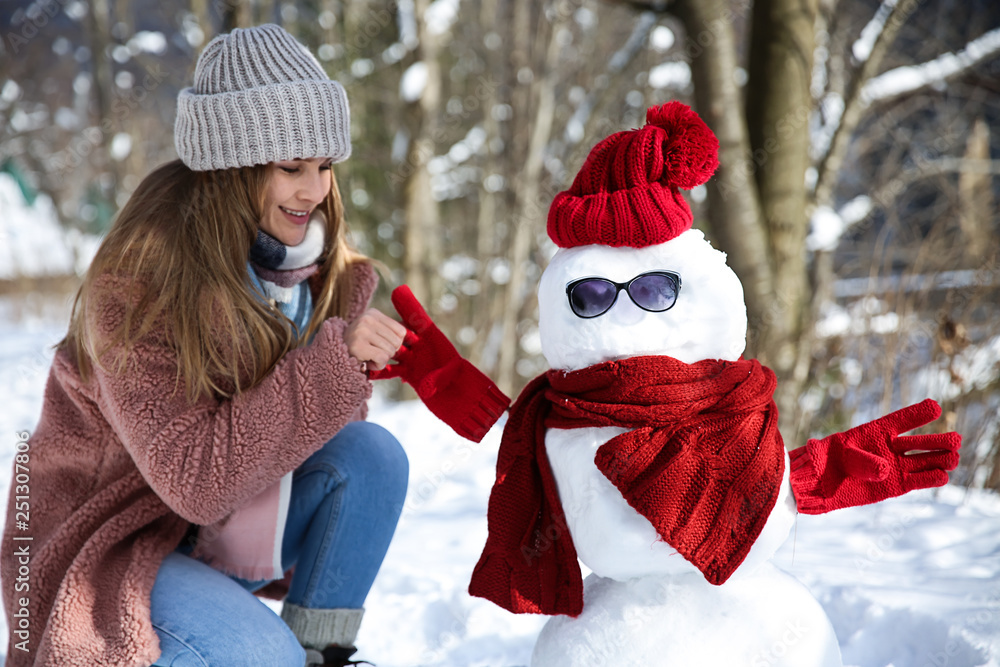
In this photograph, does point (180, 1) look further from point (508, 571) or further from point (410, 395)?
point (508, 571)

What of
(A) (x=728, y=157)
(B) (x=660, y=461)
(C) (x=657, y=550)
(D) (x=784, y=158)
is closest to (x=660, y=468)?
(B) (x=660, y=461)

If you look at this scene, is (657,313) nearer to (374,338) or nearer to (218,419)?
(374,338)

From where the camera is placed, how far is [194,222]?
1.45 meters

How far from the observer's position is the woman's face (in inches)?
59.1

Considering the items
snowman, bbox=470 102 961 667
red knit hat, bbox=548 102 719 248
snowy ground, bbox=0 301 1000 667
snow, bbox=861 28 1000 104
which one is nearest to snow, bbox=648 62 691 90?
snow, bbox=861 28 1000 104

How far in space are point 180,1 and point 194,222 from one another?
30.3 feet

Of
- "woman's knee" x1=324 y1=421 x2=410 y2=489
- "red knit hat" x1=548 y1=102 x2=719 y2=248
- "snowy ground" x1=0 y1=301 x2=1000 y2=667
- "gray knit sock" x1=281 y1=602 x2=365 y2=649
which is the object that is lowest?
"snowy ground" x1=0 y1=301 x2=1000 y2=667

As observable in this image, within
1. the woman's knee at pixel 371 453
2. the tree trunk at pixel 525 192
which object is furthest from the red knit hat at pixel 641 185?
the tree trunk at pixel 525 192

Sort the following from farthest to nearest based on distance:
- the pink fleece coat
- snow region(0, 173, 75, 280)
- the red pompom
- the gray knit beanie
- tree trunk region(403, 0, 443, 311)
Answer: snow region(0, 173, 75, 280) < tree trunk region(403, 0, 443, 311) < the gray knit beanie < the pink fleece coat < the red pompom

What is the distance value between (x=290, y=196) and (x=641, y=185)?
730 mm

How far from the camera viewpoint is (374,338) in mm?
1345

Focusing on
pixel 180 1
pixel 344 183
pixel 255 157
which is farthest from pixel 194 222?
pixel 180 1

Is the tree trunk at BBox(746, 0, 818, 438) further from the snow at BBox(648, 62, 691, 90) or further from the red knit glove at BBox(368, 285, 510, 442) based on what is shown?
the snow at BBox(648, 62, 691, 90)

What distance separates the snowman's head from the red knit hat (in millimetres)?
28
